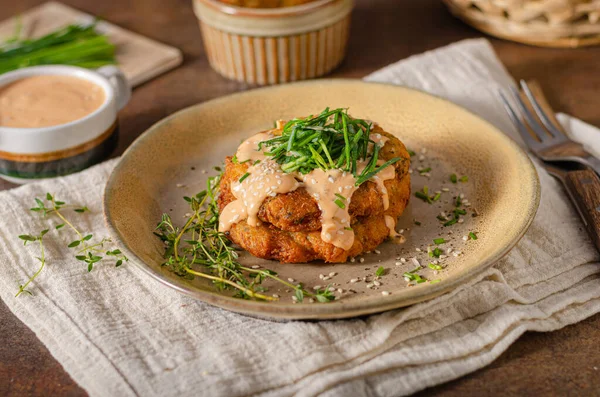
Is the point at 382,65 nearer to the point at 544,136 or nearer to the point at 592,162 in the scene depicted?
the point at 544,136

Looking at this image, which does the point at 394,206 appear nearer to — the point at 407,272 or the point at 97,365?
the point at 407,272

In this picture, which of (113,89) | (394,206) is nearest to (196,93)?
(113,89)

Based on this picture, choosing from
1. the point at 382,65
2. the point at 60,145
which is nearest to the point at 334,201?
the point at 60,145

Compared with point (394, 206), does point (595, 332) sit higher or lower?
lower

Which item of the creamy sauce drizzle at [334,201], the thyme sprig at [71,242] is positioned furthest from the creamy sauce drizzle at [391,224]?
the thyme sprig at [71,242]

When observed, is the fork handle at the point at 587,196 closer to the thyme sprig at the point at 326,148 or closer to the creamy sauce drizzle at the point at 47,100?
the thyme sprig at the point at 326,148

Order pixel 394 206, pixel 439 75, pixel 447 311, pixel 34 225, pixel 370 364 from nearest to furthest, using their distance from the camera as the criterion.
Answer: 1. pixel 370 364
2. pixel 447 311
3. pixel 394 206
4. pixel 34 225
5. pixel 439 75

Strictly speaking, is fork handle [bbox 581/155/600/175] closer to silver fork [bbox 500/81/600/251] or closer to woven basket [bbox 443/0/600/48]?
silver fork [bbox 500/81/600/251]
